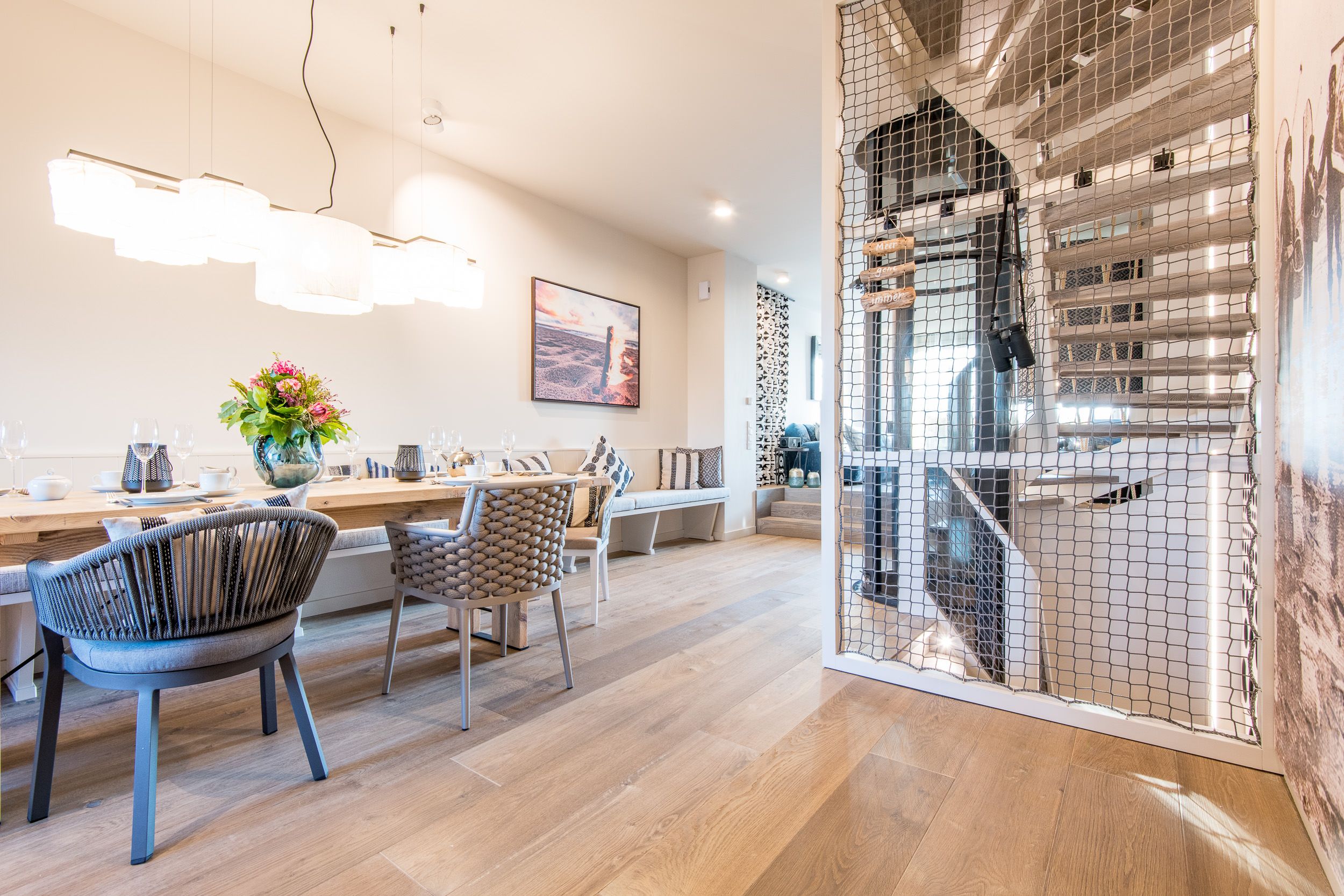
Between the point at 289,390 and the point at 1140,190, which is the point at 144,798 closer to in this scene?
the point at 289,390

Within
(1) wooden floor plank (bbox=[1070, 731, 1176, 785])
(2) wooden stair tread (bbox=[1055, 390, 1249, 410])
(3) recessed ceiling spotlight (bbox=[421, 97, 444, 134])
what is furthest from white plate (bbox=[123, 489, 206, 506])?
(2) wooden stair tread (bbox=[1055, 390, 1249, 410])

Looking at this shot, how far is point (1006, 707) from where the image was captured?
6.79 feet

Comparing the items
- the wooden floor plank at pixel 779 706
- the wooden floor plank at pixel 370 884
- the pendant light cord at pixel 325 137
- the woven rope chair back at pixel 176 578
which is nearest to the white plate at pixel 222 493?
the woven rope chair back at pixel 176 578

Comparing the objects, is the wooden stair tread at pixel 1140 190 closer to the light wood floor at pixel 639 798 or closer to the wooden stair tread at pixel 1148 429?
the wooden stair tread at pixel 1148 429

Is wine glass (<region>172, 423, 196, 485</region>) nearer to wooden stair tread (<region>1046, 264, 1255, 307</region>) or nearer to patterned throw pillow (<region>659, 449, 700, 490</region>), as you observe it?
wooden stair tread (<region>1046, 264, 1255, 307</region>)

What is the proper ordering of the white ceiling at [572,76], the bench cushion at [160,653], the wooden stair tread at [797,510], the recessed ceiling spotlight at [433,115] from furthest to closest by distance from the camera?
the wooden stair tread at [797,510] → the recessed ceiling spotlight at [433,115] → the white ceiling at [572,76] → the bench cushion at [160,653]

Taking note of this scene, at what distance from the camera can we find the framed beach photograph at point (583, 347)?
4.69 meters

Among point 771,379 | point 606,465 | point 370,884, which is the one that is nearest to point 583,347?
point 606,465

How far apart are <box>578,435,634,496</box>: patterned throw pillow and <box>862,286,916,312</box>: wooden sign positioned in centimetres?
270

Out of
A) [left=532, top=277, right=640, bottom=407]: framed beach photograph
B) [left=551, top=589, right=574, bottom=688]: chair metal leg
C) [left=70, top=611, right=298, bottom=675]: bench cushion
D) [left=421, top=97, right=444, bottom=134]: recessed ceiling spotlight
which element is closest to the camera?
[left=70, top=611, right=298, bottom=675]: bench cushion

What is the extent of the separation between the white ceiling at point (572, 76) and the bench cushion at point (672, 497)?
244 centimetres

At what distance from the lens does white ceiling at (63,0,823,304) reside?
2.71 metres

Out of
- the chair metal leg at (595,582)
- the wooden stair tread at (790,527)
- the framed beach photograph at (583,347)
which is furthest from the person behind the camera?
the wooden stair tread at (790,527)

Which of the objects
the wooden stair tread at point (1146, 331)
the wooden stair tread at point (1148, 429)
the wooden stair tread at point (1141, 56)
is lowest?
the wooden stair tread at point (1148, 429)
